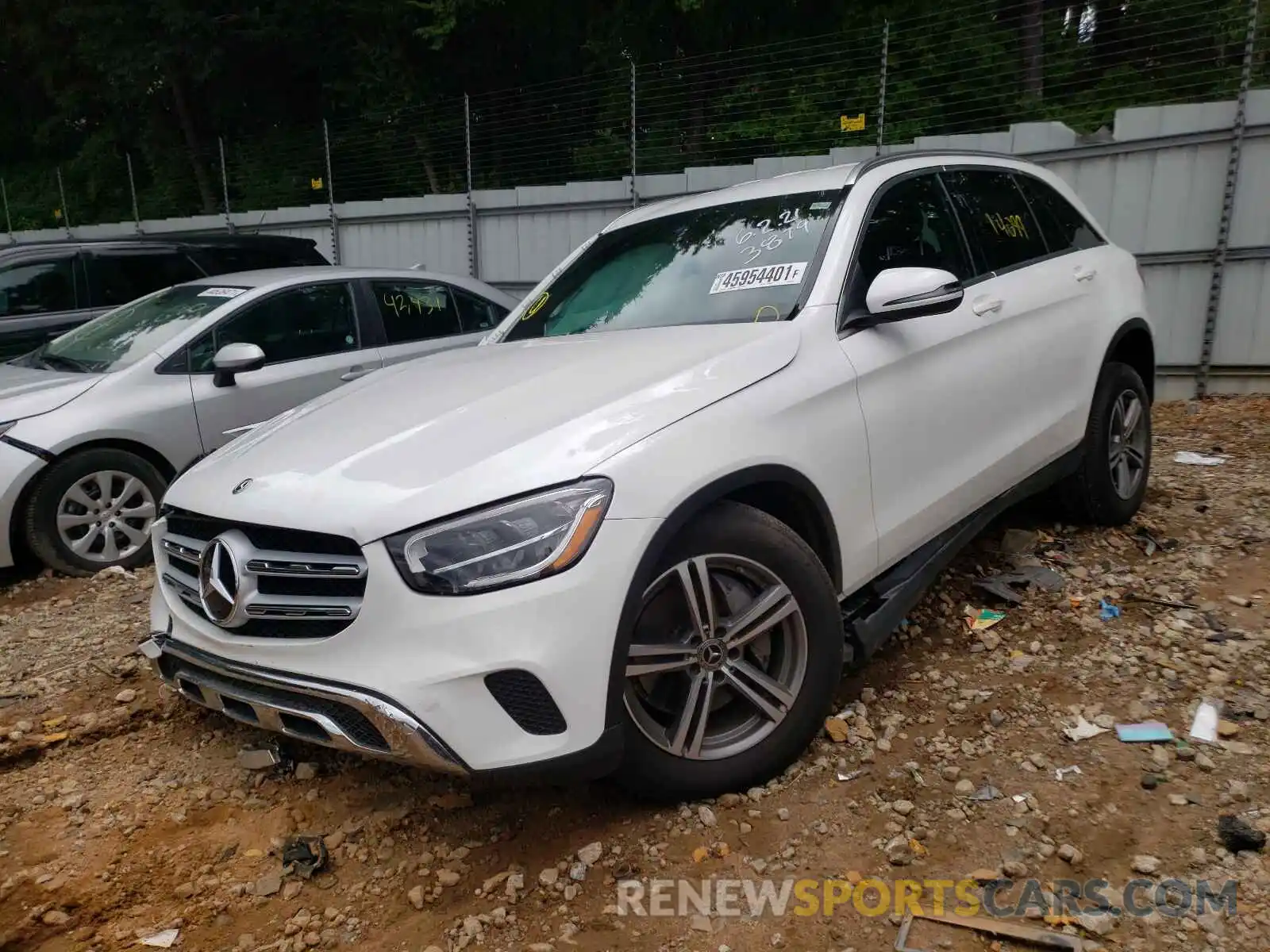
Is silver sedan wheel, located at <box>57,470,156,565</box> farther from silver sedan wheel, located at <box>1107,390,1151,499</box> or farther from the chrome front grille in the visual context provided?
silver sedan wheel, located at <box>1107,390,1151,499</box>

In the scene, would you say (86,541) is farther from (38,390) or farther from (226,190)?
(226,190)

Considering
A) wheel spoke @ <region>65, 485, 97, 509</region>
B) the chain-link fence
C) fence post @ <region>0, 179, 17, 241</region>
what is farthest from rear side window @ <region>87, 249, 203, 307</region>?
fence post @ <region>0, 179, 17, 241</region>

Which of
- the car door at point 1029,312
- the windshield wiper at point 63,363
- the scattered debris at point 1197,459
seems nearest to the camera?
the car door at point 1029,312

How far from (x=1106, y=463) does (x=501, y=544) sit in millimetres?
3147

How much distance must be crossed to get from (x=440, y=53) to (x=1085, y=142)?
13.8 meters

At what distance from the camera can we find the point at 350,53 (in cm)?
1848

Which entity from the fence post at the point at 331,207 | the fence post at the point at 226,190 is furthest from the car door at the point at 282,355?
the fence post at the point at 226,190

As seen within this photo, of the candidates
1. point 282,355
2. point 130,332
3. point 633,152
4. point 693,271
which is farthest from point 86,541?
point 633,152

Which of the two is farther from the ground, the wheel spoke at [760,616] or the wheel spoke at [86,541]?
the wheel spoke at [760,616]

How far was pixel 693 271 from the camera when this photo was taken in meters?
3.23

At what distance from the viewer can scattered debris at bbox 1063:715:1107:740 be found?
2.75m

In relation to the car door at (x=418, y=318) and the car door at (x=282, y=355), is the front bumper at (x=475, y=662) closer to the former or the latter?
the car door at (x=282, y=355)

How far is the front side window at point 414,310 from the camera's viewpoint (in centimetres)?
584

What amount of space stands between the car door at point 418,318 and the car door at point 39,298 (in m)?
2.61
